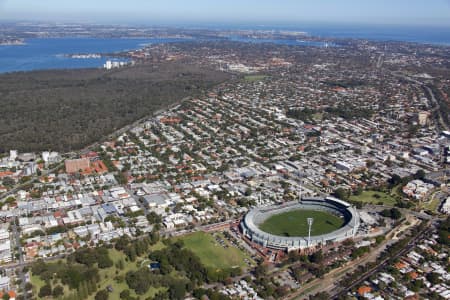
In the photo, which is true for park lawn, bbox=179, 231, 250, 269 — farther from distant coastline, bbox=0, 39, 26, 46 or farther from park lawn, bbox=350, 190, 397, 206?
distant coastline, bbox=0, 39, 26, 46

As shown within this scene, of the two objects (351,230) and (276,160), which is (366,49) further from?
(351,230)

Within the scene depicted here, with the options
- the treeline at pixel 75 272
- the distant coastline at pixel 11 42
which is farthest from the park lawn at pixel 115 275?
the distant coastline at pixel 11 42

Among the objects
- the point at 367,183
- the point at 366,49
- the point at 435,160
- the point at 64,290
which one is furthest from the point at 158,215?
the point at 366,49

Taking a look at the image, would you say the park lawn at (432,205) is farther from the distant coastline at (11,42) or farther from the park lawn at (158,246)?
the distant coastline at (11,42)

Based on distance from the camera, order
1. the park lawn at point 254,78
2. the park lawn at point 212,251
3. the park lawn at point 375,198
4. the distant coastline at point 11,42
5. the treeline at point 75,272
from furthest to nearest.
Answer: the distant coastline at point 11,42 < the park lawn at point 254,78 < the park lawn at point 375,198 < the park lawn at point 212,251 < the treeline at point 75,272

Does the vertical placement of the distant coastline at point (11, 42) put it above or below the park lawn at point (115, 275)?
above

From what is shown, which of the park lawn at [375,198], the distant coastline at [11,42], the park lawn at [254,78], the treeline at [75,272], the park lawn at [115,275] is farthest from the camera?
the distant coastline at [11,42]

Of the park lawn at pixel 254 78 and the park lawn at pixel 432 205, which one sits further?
the park lawn at pixel 254 78

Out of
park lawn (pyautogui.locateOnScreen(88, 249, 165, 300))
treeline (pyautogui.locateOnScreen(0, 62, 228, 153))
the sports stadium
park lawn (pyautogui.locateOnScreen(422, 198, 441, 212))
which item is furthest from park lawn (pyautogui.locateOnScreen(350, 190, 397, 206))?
treeline (pyautogui.locateOnScreen(0, 62, 228, 153))
